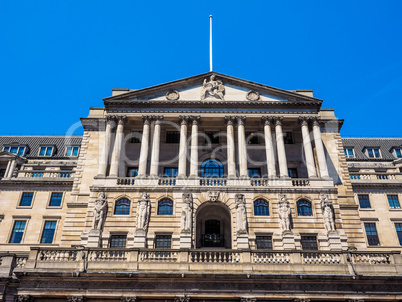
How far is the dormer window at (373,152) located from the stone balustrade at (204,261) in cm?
3808

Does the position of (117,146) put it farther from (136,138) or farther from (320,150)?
(320,150)

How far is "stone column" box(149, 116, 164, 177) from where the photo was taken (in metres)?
40.4

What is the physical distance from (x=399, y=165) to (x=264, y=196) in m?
34.5

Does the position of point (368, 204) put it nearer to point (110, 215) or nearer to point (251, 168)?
point (251, 168)

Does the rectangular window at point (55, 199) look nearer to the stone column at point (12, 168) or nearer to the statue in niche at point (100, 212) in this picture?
the stone column at point (12, 168)

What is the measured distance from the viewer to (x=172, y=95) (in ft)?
148

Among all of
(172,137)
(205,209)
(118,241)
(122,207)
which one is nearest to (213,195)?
(205,209)

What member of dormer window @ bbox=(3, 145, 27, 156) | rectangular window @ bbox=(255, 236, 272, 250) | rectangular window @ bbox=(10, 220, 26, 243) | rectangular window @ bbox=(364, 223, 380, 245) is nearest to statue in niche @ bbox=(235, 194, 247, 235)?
rectangular window @ bbox=(255, 236, 272, 250)

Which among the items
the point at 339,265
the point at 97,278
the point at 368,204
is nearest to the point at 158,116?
the point at 97,278

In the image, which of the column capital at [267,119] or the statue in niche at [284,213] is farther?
the column capital at [267,119]

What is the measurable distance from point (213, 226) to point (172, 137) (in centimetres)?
1276

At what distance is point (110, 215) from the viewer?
123 ft

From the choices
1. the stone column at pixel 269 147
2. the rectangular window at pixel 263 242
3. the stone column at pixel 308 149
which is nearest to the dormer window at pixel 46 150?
the stone column at pixel 269 147

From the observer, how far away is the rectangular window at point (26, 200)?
163 ft
